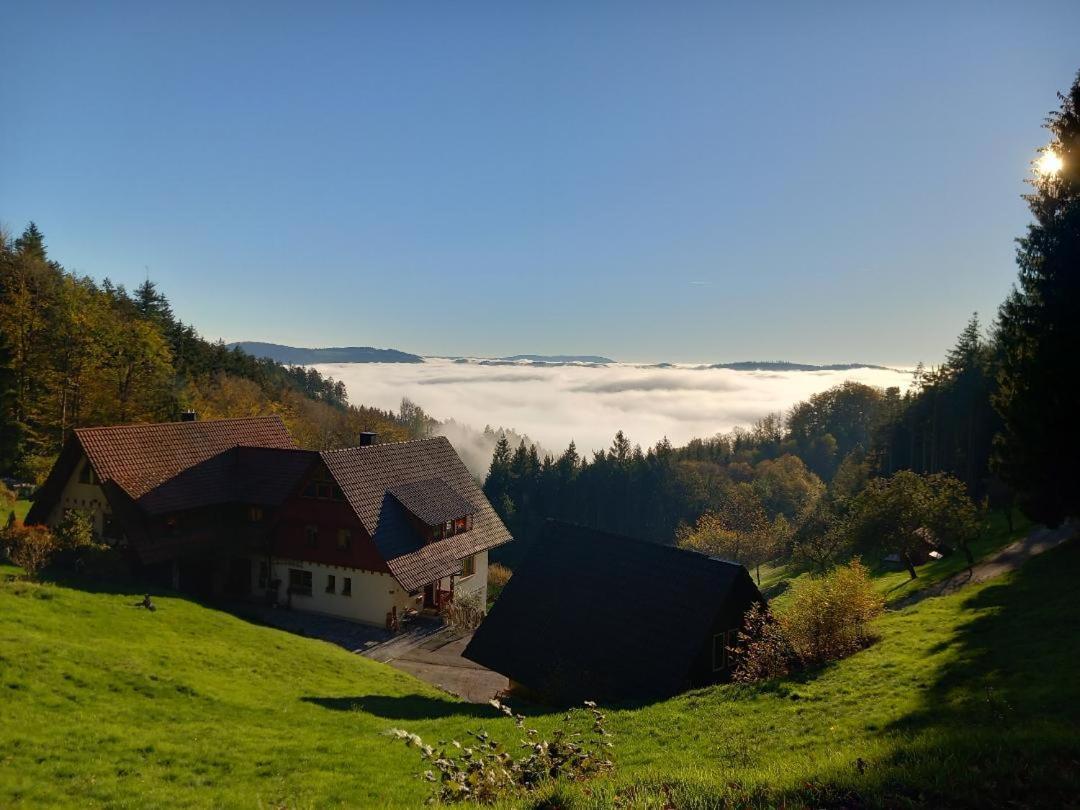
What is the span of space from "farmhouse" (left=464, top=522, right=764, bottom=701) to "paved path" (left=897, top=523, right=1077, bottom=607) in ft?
48.7

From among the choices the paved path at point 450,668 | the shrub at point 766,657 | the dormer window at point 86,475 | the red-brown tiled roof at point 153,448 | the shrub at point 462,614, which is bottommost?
the paved path at point 450,668

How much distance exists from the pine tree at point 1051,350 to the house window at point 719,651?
14081 mm

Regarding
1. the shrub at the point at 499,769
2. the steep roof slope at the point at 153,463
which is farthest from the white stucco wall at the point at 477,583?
the shrub at the point at 499,769

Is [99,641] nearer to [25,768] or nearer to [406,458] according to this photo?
[25,768]

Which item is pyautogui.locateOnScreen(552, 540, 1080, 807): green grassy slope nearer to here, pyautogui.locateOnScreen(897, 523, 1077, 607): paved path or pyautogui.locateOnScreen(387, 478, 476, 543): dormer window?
pyautogui.locateOnScreen(897, 523, 1077, 607): paved path

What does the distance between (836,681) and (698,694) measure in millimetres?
3919

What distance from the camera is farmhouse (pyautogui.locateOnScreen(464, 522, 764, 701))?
20.8 m

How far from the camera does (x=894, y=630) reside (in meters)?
21.5

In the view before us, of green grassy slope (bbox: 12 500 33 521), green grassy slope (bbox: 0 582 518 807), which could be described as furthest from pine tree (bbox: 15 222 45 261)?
green grassy slope (bbox: 0 582 518 807)

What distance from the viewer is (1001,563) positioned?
32562mm

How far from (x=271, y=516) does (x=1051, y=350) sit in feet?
126

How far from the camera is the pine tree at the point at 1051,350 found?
21.9 metres

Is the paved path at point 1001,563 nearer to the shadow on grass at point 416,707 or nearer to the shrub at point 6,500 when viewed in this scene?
the shadow on grass at point 416,707

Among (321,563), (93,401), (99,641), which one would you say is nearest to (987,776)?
(99,641)
